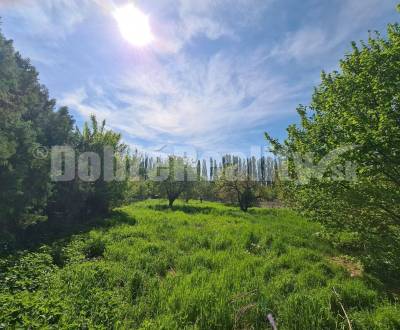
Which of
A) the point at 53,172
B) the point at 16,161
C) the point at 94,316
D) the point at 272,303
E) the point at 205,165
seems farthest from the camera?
the point at 205,165

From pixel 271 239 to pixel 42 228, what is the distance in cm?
1074

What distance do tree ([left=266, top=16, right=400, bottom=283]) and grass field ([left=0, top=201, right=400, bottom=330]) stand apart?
1487 mm

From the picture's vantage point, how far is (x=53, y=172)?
41.4ft

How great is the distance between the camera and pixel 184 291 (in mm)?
5977

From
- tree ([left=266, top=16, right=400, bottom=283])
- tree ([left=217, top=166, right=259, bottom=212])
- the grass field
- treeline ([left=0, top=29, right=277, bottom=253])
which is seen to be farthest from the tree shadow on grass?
tree ([left=217, top=166, right=259, bottom=212])

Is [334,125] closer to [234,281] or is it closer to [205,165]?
[234,281]

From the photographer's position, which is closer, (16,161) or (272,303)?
(272,303)

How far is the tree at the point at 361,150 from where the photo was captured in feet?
17.8

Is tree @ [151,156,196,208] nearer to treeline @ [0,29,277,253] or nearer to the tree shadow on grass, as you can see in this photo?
treeline @ [0,29,277,253]

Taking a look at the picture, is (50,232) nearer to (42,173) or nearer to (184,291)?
(42,173)

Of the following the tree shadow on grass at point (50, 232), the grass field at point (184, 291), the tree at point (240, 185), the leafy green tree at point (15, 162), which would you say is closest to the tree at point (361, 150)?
the grass field at point (184, 291)

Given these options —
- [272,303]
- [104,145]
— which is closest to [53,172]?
[104,145]

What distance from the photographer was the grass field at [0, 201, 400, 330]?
497 cm

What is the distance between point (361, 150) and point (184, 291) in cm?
475
